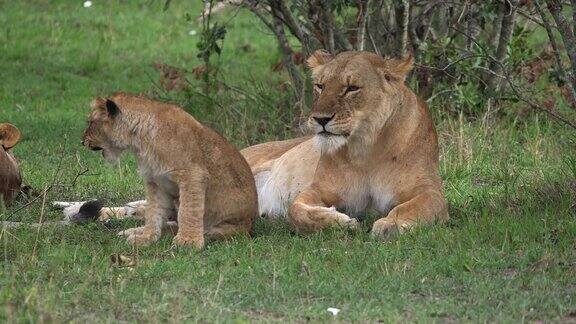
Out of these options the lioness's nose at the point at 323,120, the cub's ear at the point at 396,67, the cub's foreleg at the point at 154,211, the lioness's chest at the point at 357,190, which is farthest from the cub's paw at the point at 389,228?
the cub's foreleg at the point at 154,211

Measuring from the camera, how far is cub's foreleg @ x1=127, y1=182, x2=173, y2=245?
673 centimetres

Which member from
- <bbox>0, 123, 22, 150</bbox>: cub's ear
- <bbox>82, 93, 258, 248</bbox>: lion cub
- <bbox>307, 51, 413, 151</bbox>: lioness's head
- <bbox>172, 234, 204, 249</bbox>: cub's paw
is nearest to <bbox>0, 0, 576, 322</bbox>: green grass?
<bbox>172, 234, 204, 249</bbox>: cub's paw

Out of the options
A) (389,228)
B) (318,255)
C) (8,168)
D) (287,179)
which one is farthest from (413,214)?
(8,168)

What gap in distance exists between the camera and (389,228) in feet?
22.1

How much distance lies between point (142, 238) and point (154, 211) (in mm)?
181

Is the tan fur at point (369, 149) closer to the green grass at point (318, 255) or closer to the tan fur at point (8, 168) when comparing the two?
the green grass at point (318, 255)

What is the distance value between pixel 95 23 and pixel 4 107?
3.61 meters

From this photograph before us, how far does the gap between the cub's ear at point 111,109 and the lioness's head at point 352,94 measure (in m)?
1.06

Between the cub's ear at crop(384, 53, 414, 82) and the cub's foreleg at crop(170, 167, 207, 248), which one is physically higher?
the cub's ear at crop(384, 53, 414, 82)

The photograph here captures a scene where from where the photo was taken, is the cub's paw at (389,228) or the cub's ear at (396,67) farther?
the cub's ear at (396,67)

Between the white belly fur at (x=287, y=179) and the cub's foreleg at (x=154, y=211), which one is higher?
the cub's foreleg at (x=154, y=211)

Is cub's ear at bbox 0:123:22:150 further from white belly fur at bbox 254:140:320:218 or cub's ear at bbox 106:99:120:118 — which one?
cub's ear at bbox 106:99:120:118

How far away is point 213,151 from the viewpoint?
6758 mm

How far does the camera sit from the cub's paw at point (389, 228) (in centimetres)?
673
